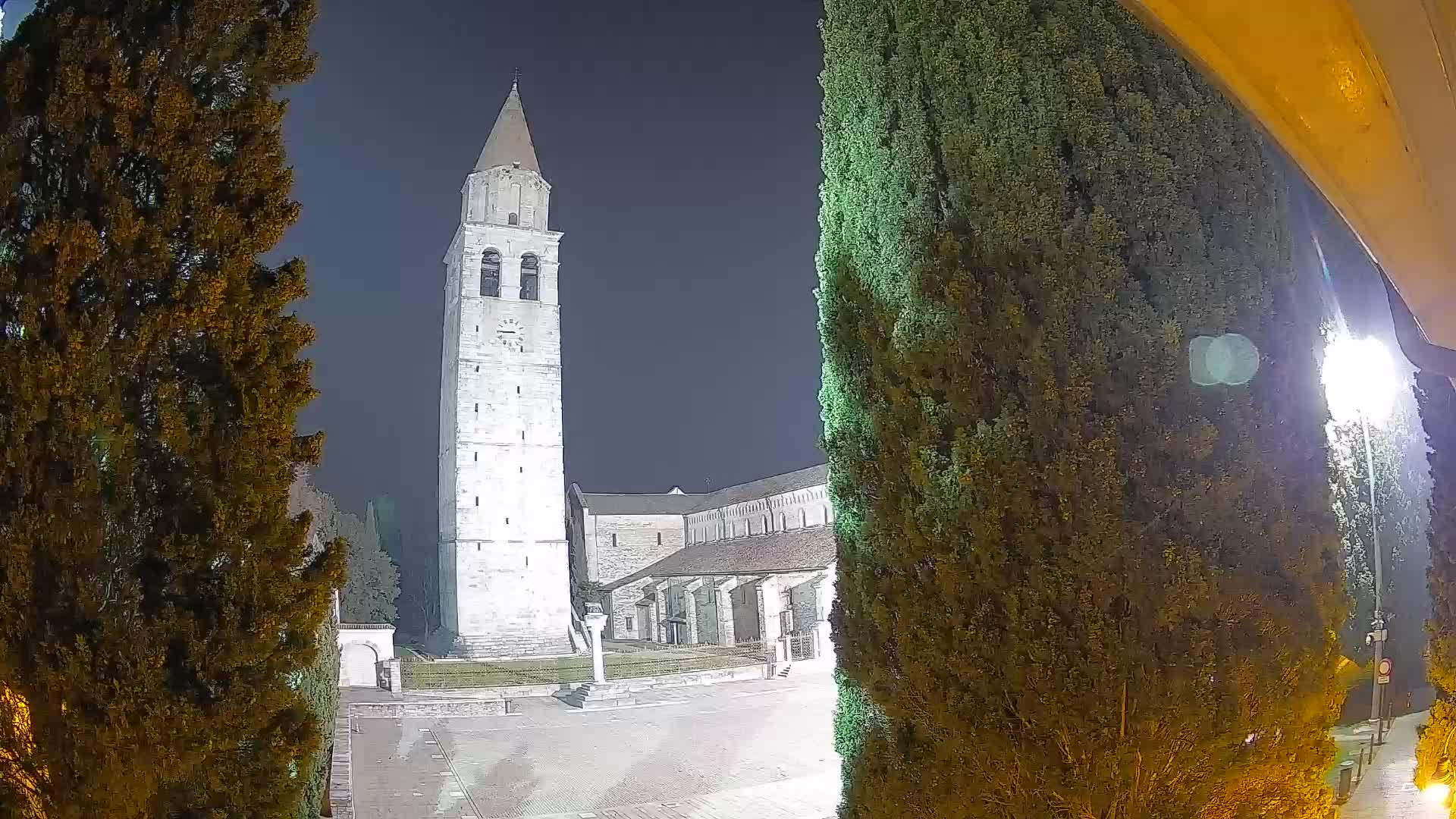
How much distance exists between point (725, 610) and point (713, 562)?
18.6 ft

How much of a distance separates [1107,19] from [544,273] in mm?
34523

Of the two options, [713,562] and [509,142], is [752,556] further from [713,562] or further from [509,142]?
[509,142]

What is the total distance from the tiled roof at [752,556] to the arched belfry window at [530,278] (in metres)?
13.9

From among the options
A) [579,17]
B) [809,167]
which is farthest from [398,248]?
[809,167]

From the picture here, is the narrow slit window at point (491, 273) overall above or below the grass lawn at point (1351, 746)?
above

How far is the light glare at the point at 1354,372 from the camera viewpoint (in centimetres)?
1059

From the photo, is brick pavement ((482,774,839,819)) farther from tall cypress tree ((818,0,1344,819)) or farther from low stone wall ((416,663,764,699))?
low stone wall ((416,663,764,699))

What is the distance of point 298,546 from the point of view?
303 cm

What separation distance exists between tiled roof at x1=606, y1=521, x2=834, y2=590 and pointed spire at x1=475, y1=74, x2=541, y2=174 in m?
18.8

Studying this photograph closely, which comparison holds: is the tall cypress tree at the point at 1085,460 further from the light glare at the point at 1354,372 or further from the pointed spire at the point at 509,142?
the pointed spire at the point at 509,142

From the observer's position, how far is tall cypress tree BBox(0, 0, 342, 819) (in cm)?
277

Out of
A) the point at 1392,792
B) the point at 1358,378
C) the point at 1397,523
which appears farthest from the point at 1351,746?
the point at 1397,523

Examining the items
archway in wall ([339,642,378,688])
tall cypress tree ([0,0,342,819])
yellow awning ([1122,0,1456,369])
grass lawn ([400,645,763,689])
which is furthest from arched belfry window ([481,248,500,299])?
yellow awning ([1122,0,1456,369])

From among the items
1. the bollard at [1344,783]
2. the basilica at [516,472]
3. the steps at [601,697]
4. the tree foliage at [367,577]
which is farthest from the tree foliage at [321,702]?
the tree foliage at [367,577]
